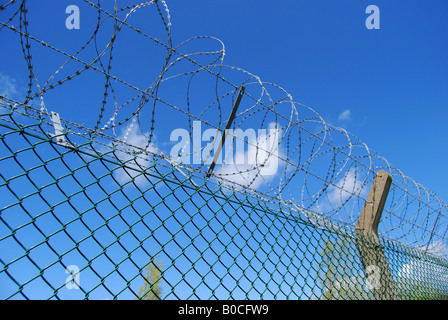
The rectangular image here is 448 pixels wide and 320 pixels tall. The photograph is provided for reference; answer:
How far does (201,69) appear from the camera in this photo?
12.4ft

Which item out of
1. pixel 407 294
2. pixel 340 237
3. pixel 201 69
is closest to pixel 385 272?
pixel 407 294

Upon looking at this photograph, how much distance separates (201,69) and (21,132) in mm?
2651

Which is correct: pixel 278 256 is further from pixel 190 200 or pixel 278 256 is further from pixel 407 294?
pixel 407 294

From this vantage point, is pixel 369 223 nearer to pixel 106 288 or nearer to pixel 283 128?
pixel 283 128

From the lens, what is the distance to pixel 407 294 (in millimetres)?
3924

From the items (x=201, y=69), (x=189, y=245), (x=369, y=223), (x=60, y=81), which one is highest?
(x=201, y=69)

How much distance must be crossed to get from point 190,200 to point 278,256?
Result: 85 centimetres

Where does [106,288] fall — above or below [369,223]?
below
